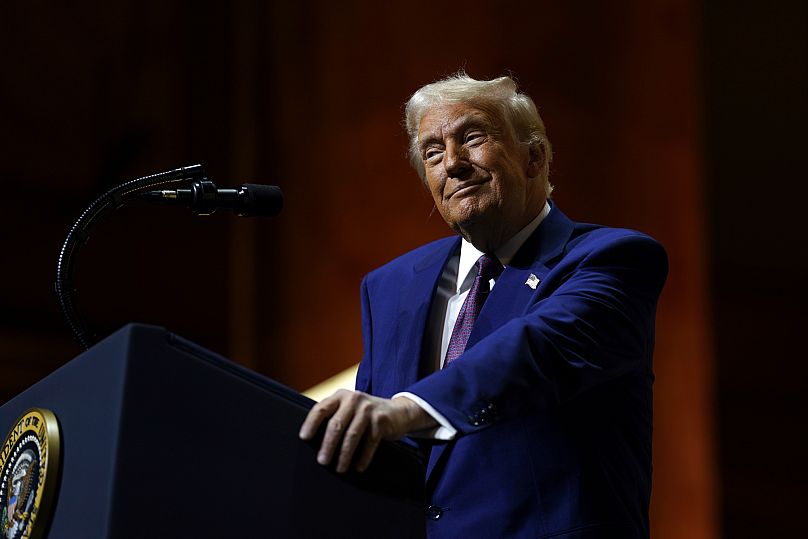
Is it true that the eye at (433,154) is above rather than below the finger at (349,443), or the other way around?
above

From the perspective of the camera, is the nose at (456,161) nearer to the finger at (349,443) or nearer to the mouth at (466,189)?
the mouth at (466,189)

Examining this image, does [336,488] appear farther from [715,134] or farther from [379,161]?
[379,161]

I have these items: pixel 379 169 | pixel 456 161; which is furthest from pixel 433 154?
pixel 379 169

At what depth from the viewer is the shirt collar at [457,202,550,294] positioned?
1.91 meters

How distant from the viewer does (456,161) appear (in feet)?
6.39

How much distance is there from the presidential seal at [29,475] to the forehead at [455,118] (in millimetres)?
1051

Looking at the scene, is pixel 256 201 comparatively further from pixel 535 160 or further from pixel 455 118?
pixel 535 160

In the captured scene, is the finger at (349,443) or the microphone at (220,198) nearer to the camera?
the finger at (349,443)

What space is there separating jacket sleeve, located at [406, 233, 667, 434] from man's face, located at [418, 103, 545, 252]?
0.90ft

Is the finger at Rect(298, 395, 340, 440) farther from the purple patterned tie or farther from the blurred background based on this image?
the blurred background

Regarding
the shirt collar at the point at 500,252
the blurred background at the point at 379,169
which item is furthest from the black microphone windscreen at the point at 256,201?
the blurred background at the point at 379,169

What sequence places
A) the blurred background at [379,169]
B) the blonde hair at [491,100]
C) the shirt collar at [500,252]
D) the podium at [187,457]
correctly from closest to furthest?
1. the podium at [187,457]
2. the shirt collar at [500,252]
3. the blonde hair at [491,100]
4. the blurred background at [379,169]

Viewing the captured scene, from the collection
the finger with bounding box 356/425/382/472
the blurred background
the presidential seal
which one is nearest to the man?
the finger with bounding box 356/425/382/472

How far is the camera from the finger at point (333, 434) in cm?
110
